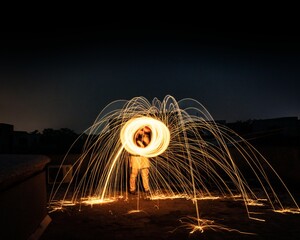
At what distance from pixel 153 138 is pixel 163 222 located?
352cm

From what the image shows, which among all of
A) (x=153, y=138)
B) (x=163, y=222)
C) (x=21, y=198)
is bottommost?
(x=163, y=222)

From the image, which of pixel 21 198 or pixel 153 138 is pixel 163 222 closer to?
pixel 21 198

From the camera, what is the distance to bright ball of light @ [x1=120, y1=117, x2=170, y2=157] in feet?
29.5

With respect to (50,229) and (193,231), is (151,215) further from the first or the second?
(50,229)

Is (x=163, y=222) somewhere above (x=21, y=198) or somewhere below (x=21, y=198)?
below

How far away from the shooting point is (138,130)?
9.94 m

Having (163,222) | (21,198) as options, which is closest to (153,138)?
(163,222)

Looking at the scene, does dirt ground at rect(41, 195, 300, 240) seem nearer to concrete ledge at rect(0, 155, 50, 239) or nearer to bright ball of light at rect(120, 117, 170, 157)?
concrete ledge at rect(0, 155, 50, 239)

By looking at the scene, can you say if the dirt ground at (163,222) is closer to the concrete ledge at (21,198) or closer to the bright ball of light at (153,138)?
the concrete ledge at (21,198)

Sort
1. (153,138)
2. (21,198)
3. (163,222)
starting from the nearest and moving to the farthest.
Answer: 1. (21,198)
2. (163,222)
3. (153,138)

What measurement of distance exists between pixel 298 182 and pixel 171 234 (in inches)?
312

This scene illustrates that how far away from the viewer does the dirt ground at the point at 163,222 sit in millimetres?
5242

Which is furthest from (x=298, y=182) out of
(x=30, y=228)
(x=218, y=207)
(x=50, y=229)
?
(x=30, y=228)

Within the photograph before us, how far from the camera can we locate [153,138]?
9.35 m
